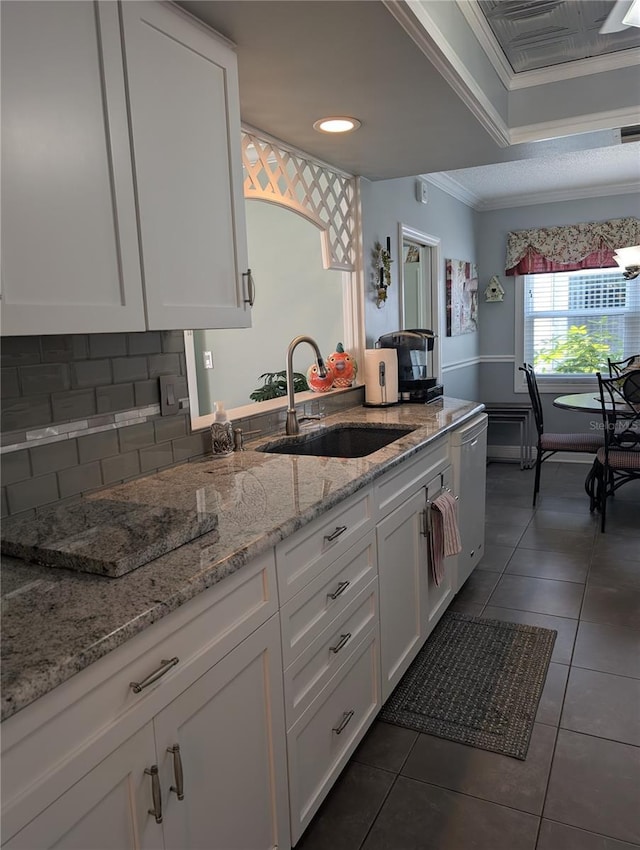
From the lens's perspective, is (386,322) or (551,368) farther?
(551,368)

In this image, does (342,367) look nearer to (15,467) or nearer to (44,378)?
(44,378)

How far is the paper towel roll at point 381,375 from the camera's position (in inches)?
127

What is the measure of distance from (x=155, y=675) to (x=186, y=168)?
1.20 m

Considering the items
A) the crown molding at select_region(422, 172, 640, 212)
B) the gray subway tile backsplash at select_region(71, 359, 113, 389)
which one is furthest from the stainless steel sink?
the crown molding at select_region(422, 172, 640, 212)

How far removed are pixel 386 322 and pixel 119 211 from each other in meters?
2.53

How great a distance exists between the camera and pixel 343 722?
1.79 m

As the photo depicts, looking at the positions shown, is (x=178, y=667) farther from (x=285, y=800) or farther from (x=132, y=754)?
(x=285, y=800)

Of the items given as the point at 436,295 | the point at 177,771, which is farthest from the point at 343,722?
the point at 436,295

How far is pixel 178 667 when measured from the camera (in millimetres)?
1104

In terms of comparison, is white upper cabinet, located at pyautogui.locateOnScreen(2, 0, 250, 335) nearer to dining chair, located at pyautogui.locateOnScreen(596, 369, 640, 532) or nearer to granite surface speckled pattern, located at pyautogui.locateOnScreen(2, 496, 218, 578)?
granite surface speckled pattern, located at pyautogui.locateOnScreen(2, 496, 218, 578)

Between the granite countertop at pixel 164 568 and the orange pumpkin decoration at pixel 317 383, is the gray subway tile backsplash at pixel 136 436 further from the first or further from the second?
the orange pumpkin decoration at pixel 317 383

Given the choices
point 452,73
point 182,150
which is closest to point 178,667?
point 182,150

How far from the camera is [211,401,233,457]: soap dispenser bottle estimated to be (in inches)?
83.8

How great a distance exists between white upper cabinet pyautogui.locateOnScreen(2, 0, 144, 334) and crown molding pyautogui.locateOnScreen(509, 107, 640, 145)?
2254mm
